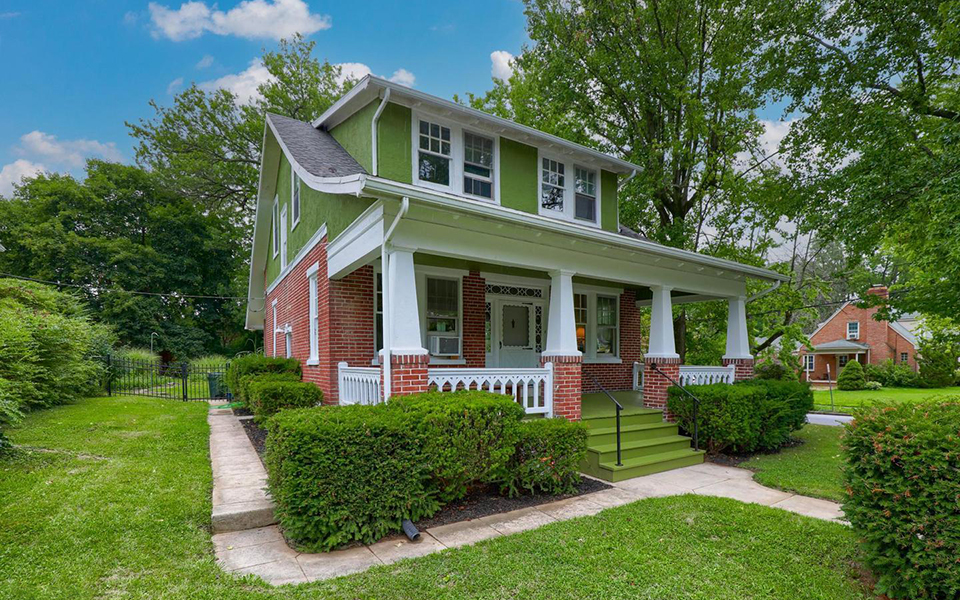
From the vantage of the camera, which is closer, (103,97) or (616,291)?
(616,291)

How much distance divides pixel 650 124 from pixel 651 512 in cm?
1339

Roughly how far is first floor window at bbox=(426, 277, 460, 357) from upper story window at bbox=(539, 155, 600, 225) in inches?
105

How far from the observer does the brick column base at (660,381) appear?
28.4ft

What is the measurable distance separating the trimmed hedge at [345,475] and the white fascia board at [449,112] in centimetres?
560

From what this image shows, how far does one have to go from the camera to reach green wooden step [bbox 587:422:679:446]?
24.1 feet

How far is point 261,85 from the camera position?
24.9 meters

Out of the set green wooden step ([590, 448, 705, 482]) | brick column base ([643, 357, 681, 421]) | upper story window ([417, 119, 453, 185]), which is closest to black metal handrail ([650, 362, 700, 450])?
brick column base ([643, 357, 681, 421])

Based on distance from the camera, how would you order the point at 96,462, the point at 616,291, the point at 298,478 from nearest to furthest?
the point at 298,478 → the point at 96,462 → the point at 616,291

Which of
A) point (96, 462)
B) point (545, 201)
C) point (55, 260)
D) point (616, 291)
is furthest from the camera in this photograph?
point (55, 260)

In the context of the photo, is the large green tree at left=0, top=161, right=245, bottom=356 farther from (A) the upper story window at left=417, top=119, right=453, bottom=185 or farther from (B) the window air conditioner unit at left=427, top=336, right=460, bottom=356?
(B) the window air conditioner unit at left=427, top=336, right=460, bottom=356

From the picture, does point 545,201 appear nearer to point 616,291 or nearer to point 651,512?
point 616,291

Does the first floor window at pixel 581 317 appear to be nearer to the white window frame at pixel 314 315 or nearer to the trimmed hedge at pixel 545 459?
the trimmed hedge at pixel 545 459

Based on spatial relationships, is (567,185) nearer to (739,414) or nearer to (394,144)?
(394,144)

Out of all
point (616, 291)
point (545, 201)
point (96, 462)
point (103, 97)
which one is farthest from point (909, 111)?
point (103, 97)
